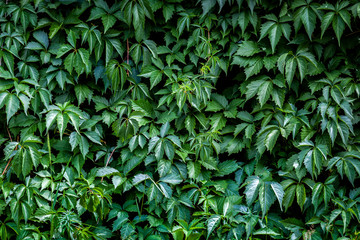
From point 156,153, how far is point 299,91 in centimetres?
113

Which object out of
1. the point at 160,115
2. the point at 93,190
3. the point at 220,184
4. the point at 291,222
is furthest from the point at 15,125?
the point at 291,222

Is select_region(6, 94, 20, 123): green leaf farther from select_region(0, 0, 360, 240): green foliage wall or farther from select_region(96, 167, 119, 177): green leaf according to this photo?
select_region(96, 167, 119, 177): green leaf

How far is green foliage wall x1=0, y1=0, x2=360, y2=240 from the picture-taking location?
2109 mm

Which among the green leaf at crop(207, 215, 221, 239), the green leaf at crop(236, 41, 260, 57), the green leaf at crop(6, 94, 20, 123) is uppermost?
the green leaf at crop(236, 41, 260, 57)

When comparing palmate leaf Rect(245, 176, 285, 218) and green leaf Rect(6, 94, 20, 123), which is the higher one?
green leaf Rect(6, 94, 20, 123)

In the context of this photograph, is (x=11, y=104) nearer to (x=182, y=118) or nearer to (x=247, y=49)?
(x=182, y=118)

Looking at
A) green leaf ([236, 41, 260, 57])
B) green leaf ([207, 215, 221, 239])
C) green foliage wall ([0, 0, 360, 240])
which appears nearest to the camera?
green leaf ([207, 215, 221, 239])

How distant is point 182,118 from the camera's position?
234cm

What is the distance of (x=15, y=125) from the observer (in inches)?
91.2

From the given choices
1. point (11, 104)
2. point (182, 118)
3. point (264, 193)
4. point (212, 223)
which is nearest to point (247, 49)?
point (182, 118)

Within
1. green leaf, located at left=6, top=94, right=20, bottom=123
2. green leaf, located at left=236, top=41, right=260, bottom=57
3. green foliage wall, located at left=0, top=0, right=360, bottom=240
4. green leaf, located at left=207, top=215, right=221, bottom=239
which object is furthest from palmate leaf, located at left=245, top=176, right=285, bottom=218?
green leaf, located at left=6, top=94, right=20, bottom=123

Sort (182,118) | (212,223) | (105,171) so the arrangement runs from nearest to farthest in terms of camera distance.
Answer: (212,223) → (105,171) → (182,118)

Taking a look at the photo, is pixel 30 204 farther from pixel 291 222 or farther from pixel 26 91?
pixel 291 222

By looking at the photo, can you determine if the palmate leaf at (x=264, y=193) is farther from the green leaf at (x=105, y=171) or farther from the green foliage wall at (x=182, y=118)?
the green leaf at (x=105, y=171)
